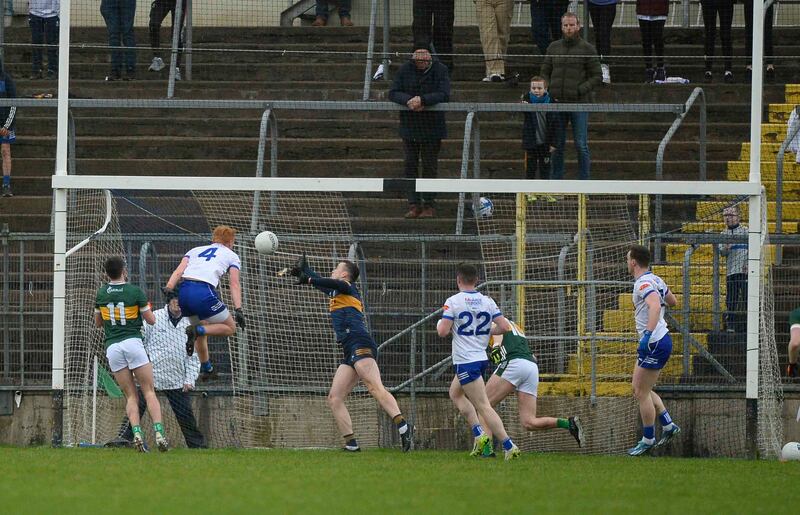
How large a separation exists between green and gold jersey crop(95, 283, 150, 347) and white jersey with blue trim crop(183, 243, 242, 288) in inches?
35.0

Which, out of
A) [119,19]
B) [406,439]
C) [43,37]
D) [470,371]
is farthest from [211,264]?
[43,37]

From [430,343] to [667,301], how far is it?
3337 mm

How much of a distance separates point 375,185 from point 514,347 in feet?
7.62

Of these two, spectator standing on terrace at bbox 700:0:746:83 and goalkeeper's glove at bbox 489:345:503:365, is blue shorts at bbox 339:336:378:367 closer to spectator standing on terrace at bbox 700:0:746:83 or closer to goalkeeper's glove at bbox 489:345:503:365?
goalkeeper's glove at bbox 489:345:503:365

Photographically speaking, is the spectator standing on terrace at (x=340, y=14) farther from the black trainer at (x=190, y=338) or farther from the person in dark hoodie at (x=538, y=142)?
the black trainer at (x=190, y=338)

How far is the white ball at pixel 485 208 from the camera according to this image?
55.8ft

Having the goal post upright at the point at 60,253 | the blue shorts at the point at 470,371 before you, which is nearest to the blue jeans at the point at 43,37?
the goal post upright at the point at 60,253

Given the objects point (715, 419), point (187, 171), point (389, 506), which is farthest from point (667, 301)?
point (187, 171)

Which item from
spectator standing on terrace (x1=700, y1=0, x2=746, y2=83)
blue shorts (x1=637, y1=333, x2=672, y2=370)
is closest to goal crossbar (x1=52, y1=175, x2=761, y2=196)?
blue shorts (x1=637, y1=333, x2=672, y2=370)

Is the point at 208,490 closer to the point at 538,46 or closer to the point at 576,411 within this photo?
the point at 576,411

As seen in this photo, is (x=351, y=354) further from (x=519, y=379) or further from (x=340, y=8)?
(x=340, y=8)

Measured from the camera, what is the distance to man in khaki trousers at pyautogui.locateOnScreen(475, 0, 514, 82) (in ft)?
65.1

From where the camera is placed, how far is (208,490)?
10.8 meters

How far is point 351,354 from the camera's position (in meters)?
14.8
